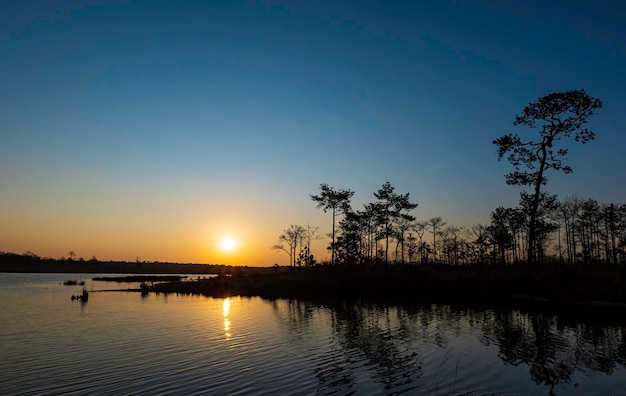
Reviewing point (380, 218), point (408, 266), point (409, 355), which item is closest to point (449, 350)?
point (409, 355)

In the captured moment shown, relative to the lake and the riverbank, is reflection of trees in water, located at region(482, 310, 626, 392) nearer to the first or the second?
the lake

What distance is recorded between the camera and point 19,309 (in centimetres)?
3412

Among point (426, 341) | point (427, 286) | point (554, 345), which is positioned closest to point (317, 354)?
point (426, 341)

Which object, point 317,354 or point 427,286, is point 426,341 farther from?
point 427,286

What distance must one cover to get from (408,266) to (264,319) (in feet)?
87.7

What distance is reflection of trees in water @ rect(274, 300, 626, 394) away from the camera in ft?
47.1

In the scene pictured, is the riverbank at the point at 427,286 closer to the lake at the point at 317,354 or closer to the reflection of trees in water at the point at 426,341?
the lake at the point at 317,354

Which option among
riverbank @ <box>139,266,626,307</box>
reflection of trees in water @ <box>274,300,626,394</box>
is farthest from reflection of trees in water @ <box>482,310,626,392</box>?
riverbank @ <box>139,266,626,307</box>

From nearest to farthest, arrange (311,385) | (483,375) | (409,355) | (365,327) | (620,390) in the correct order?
(620,390)
(311,385)
(483,375)
(409,355)
(365,327)

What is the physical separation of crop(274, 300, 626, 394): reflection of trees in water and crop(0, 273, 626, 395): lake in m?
0.06

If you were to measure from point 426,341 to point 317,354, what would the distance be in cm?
620

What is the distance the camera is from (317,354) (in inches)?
701

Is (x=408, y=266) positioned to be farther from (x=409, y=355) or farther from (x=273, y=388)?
(x=273, y=388)

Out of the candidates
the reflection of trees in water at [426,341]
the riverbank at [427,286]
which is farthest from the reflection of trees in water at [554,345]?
the riverbank at [427,286]
